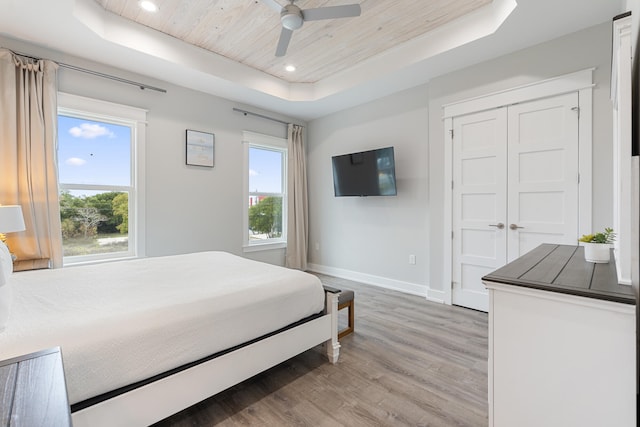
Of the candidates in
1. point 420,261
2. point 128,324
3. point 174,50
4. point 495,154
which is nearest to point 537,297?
point 128,324

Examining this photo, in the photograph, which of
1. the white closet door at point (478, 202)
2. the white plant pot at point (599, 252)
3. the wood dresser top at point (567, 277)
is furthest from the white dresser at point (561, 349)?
the white closet door at point (478, 202)

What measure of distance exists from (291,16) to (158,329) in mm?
2311

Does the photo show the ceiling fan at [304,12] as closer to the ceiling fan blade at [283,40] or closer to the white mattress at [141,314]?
the ceiling fan blade at [283,40]

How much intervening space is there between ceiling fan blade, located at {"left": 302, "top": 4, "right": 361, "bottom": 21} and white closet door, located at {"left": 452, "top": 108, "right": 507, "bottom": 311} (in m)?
1.86

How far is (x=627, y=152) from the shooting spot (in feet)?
3.59

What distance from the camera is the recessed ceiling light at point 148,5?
2.61 meters

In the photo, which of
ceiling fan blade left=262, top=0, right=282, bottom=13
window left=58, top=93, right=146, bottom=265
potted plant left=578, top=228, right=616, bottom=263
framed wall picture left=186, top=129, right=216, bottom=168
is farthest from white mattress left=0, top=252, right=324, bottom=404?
ceiling fan blade left=262, top=0, right=282, bottom=13

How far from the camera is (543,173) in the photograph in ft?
9.53

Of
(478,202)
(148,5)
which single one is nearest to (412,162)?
(478,202)

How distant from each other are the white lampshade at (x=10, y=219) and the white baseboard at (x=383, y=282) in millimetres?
3843

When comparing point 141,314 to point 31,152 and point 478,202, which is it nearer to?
point 31,152

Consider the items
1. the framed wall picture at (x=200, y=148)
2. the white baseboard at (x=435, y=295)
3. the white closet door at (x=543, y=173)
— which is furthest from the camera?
the framed wall picture at (x=200, y=148)

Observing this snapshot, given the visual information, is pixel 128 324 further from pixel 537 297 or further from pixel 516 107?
pixel 516 107

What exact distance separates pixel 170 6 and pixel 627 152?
336cm
